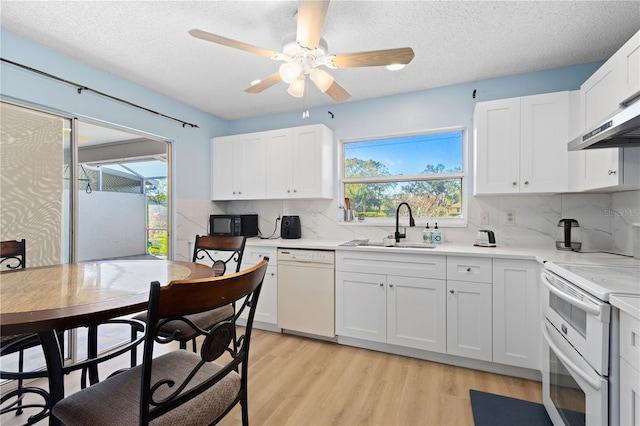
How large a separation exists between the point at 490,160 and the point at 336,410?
226 centimetres

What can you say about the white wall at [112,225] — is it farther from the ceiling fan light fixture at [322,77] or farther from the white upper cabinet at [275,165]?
the ceiling fan light fixture at [322,77]

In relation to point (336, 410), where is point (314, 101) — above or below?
above

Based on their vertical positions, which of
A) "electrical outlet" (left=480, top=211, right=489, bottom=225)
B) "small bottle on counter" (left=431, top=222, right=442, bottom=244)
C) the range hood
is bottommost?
"small bottle on counter" (left=431, top=222, right=442, bottom=244)

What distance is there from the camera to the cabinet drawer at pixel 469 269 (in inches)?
87.5

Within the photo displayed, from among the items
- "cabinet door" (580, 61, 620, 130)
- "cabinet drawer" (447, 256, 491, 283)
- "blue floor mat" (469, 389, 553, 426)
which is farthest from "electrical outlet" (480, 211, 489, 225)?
"blue floor mat" (469, 389, 553, 426)

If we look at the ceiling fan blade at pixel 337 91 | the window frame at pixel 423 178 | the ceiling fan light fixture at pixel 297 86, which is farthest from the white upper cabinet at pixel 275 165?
the ceiling fan light fixture at pixel 297 86

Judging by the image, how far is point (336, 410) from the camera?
1813 millimetres

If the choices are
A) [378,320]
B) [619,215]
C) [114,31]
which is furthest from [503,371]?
[114,31]

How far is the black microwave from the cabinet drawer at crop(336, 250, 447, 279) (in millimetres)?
1351

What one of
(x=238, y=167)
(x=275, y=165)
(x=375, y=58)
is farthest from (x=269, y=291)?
(x=375, y=58)

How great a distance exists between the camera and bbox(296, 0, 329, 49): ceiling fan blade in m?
1.34

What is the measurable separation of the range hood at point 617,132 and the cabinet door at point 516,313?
894 millimetres

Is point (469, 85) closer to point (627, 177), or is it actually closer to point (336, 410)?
point (627, 177)

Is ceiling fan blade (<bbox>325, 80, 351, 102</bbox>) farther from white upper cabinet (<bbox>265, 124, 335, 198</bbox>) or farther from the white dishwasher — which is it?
the white dishwasher
